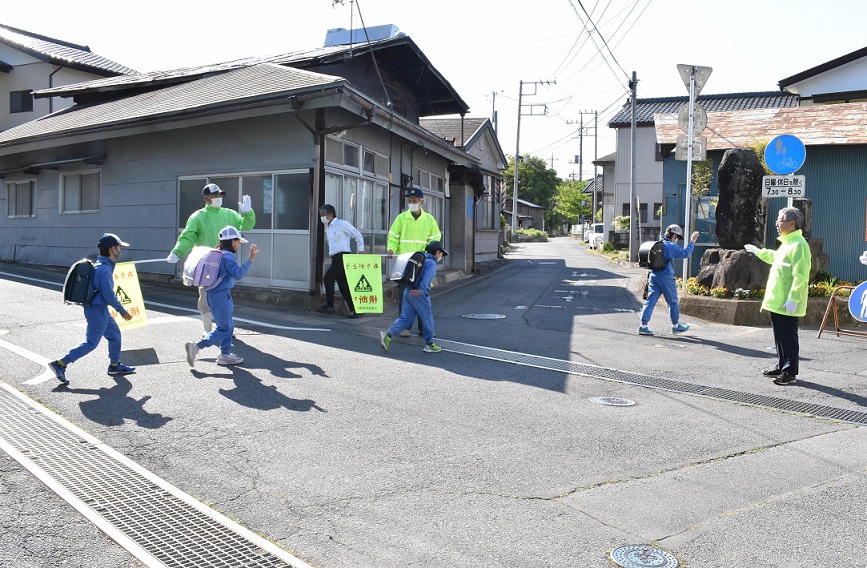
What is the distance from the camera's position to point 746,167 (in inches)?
556

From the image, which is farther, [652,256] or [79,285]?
[652,256]

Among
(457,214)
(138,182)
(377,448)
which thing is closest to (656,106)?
(457,214)

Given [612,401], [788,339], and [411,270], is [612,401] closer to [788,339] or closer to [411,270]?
[788,339]

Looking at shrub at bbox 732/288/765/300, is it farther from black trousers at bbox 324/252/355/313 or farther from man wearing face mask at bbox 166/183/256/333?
man wearing face mask at bbox 166/183/256/333

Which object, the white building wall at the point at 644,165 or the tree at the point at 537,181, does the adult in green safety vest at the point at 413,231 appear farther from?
the tree at the point at 537,181

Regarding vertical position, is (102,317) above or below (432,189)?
below

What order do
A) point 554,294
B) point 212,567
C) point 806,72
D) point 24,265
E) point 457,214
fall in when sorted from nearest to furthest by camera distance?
point 212,567 < point 554,294 < point 24,265 < point 457,214 < point 806,72

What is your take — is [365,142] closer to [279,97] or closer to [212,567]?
[279,97]

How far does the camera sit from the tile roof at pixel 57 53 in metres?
29.3

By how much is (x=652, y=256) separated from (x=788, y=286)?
299cm

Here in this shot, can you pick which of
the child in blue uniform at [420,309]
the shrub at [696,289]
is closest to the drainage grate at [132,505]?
the child in blue uniform at [420,309]

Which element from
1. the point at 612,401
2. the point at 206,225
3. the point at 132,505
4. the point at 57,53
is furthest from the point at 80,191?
the point at 57,53

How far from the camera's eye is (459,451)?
5.11m

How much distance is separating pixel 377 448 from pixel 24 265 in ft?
53.9
